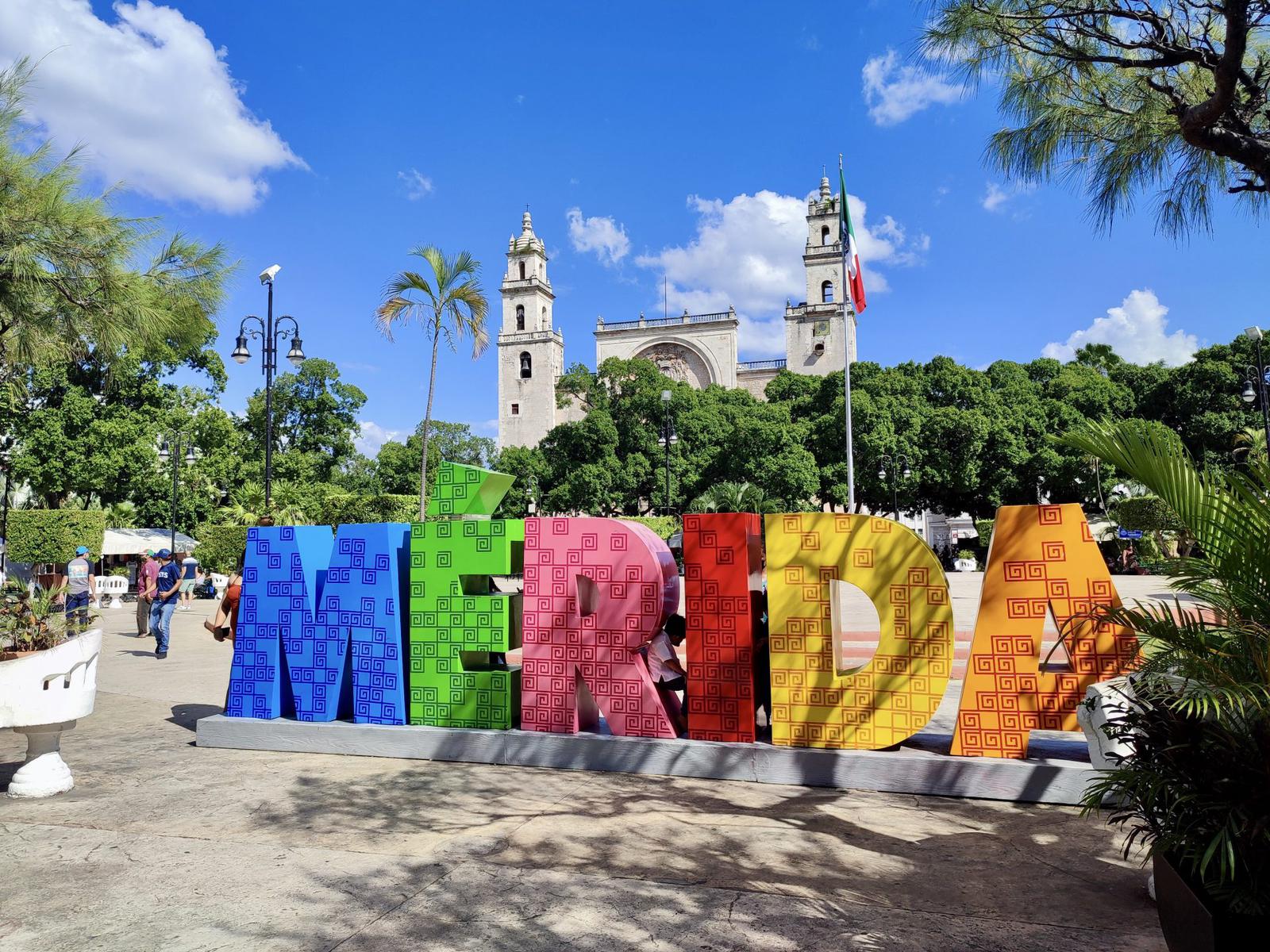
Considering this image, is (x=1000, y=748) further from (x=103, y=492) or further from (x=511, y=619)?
(x=103, y=492)

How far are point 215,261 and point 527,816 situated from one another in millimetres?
7200

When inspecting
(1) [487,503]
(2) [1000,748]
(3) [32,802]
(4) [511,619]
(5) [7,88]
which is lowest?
(3) [32,802]

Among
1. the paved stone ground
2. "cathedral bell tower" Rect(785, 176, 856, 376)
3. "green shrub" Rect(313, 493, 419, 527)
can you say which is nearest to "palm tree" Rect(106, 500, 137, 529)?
"green shrub" Rect(313, 493, 419, 527)

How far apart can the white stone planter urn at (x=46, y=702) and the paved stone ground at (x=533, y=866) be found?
0.62ft

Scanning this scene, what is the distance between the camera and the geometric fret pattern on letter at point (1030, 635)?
17.3ft

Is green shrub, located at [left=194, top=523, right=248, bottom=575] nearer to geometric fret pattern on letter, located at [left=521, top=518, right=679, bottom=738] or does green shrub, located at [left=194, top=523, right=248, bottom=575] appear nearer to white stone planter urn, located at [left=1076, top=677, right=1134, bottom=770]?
geometric fret pattern on letter, located at [left=521, top=518, right=679, bottom=738]

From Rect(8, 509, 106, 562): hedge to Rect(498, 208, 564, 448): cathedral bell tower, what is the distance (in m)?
40.0

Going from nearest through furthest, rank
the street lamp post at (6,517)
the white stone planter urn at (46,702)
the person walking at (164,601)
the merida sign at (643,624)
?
1. the white stone planter urn at (46,702)
2. the merida sign at (643,624)
3. the person walking at (164,601)
4. the street lamp post at (6,517)

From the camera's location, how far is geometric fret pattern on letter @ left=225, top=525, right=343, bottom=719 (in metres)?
6.84

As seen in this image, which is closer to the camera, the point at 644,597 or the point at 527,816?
the point at 527,816

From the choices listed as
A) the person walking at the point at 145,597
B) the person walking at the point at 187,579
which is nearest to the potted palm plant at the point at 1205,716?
the person walking at the point at 145,597

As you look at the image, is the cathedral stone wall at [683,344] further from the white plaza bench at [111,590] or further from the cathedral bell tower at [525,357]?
the white plaza bench at [111,590]

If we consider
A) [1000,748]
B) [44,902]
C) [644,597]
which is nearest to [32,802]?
[44,902]

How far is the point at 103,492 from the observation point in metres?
30.5
